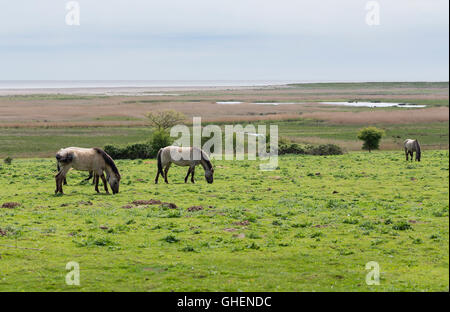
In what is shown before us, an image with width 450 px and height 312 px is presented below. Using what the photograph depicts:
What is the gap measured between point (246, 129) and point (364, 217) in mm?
60535

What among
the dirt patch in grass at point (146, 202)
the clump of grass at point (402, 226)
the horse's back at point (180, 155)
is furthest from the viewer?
the horse's back at point (180, 155)

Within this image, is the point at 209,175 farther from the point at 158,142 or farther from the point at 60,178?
the point at 158,142

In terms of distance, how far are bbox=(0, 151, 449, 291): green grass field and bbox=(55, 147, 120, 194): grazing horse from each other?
0.95 m

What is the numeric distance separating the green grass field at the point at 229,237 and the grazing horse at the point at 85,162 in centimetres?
95

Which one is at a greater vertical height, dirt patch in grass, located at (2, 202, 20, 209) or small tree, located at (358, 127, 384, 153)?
small tree, located at (358, 127, 384, 153)

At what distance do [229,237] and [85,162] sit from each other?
452 inches

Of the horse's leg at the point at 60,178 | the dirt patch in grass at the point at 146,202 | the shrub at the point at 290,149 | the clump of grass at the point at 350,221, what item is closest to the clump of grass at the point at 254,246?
the clump of grass at the point at 350,221

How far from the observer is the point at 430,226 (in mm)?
17125

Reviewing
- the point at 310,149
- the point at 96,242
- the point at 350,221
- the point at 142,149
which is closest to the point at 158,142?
the point at 142,149

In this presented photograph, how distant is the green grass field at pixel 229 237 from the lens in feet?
37.9

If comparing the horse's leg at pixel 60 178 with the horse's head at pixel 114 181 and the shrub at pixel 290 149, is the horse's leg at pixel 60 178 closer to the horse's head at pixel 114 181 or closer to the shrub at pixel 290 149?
the horse's head at pixel 114 181

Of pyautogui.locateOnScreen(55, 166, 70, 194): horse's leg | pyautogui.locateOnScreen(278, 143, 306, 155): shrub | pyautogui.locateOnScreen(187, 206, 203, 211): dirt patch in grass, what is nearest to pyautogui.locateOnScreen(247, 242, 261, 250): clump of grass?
pyautogui.locateOnScreen(187, 206, 203, 211): dirt patch in grass

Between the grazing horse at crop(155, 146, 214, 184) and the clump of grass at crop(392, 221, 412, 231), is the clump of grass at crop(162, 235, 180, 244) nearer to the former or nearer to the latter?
the clump of grass at crop(392, 221, 412, 231)

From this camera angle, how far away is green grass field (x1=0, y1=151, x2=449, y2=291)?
11539mm
